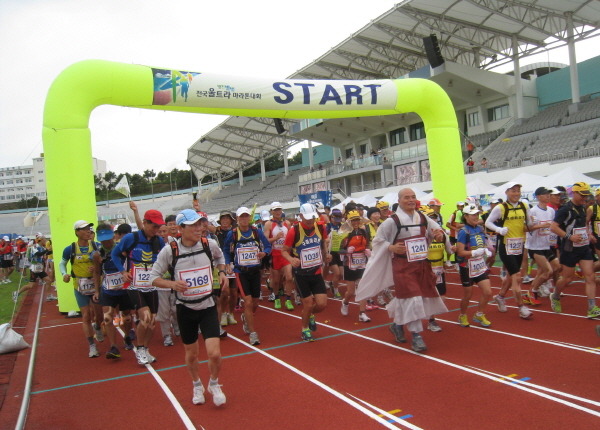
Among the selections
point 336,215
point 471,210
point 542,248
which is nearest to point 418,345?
point 471,210

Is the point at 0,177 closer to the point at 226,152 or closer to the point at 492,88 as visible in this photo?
the point at 226,152

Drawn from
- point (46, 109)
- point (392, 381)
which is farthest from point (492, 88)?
point (392, 381)

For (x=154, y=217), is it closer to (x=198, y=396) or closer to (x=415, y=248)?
(x=198, y=396)

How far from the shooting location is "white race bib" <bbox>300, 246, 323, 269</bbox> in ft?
23.6

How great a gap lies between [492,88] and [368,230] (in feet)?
93.2

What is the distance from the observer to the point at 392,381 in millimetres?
5230

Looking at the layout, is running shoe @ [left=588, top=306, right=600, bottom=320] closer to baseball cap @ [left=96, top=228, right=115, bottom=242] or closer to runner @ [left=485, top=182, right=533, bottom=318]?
runner @ [left=485, top=182, right=533, bottom=318]

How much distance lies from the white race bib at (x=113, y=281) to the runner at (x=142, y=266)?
325mm

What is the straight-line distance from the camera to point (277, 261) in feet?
35.6

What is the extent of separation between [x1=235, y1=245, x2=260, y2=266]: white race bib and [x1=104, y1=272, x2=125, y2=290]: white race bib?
1781mm

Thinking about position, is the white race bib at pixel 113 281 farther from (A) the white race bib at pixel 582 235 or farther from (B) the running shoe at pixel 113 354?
(A) the white race bib at pixel 582 235

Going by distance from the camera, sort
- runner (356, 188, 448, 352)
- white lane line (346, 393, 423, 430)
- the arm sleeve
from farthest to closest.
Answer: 1. the arm sleeve
2. runner (356, 188, 448, 352)
3. white lane line (346, 393, 423, 430)

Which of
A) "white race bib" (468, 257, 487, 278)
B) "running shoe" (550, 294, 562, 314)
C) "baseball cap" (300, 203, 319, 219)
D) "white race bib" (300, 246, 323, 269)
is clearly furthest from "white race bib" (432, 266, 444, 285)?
"baseball cap" (300, 203, 319, 219)

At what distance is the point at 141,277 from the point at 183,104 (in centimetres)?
719
